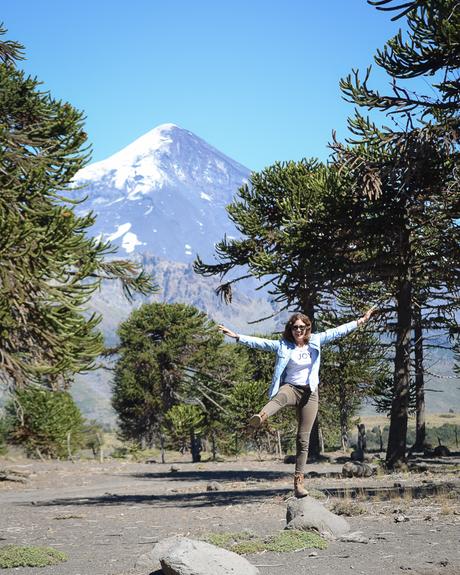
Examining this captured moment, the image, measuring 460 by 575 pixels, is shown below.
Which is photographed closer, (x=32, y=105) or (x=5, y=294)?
(x=5, y=294)

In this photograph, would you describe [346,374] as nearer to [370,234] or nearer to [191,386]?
[191,386]

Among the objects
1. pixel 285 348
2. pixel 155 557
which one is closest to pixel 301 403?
pixel 285 348

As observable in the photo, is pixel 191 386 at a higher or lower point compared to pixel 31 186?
lower

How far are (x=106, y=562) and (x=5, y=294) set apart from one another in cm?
685

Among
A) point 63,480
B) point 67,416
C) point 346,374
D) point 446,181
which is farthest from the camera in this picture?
point 346,374

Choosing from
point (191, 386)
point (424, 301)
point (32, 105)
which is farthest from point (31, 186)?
point (191, 386)

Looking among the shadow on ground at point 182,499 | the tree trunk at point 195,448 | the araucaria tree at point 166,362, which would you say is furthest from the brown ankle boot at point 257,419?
the tree trunk at point 195,448

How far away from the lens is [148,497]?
15.2 meters

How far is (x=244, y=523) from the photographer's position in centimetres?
938

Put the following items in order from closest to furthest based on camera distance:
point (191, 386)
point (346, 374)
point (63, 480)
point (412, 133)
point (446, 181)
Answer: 1. point (412, 133)
2. point (446, 181)
3. point (63, 480)
4. point (346, 374)
5. point (191, 386)

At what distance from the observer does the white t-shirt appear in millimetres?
7820

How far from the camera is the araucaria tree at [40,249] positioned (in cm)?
1296

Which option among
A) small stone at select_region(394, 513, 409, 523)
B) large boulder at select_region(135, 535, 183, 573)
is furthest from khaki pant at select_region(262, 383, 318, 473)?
large boulder at select_region(135, 535, 183, 573)

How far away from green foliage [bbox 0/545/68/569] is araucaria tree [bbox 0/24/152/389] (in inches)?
231
